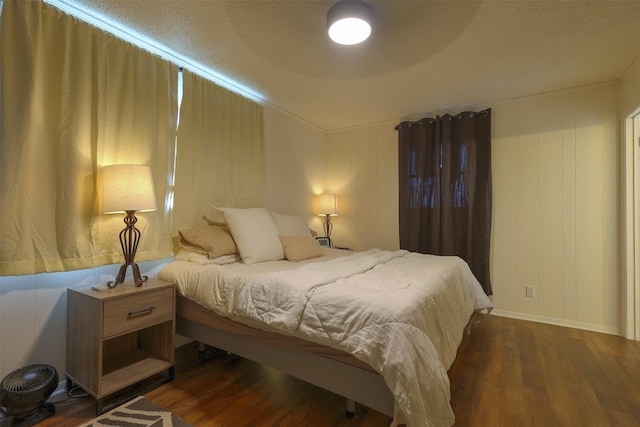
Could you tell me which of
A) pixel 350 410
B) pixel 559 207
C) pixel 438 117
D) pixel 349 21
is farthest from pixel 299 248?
pixel 559 207

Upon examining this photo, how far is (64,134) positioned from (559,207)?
4248 millimetres

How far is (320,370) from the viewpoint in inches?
61.2

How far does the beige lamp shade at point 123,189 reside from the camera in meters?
1.81

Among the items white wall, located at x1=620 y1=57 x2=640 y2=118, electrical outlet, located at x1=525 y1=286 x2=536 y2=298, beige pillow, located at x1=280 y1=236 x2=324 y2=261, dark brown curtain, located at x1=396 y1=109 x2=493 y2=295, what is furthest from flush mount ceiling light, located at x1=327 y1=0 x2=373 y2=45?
electrical outlet, located at x1=525 y1=286 x2=536 y2=298

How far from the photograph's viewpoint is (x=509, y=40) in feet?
7.22

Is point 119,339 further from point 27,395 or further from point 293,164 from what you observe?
point 293,164

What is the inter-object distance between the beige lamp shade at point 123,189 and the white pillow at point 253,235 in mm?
716

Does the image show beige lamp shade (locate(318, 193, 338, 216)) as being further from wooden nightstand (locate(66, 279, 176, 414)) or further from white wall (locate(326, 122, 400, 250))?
wooden nightstand (locate(66, 279, 176, 414))

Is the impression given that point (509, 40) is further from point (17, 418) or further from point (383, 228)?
point (17, 418)

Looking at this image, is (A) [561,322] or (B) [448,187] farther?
Answer: (B) [448,187]

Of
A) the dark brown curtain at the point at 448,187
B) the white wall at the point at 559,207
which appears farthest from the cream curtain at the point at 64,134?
the white wall at the point at 559,207

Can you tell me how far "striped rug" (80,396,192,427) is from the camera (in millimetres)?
1545

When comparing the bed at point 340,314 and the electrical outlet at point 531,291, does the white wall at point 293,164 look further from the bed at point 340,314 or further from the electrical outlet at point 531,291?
the electrical outlet at point 531,291

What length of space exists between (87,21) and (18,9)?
0.36 metres
